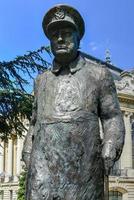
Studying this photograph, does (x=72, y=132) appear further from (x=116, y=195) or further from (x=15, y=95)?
(x=116, y=195)

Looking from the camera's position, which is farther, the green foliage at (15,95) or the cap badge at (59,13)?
the green foliage at (15,95)

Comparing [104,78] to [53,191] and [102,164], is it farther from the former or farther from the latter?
[53,191]

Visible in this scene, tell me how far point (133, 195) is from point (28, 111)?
30.0m

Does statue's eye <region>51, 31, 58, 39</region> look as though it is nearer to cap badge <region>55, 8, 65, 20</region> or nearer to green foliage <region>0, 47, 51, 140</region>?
cap badge <region>55, 8, 65, 20</region>

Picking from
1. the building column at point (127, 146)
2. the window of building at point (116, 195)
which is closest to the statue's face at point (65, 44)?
the window of building at point (116, 195)

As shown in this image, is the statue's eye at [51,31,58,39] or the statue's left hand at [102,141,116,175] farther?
the statue's eye at [51,31,58,39]

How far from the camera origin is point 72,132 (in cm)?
277

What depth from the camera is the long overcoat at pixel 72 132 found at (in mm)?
2703

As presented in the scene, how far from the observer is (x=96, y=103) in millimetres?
2885

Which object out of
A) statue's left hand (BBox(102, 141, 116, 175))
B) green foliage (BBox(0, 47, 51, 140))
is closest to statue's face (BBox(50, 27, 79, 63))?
statue's left hand (BBox(102, 141, 116, 175))

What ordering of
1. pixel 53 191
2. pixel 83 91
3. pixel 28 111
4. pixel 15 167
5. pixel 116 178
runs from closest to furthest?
pixel 53 191 < pixel 83 91 < pixel 28 111 < pixel 116 178 < pixel 15 167

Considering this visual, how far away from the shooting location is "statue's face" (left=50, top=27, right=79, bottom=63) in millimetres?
2939

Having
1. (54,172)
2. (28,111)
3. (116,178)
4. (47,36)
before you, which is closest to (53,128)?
(54,172)

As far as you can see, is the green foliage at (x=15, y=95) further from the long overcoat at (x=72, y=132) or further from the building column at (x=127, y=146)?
the building column at (x=127, y=146)
